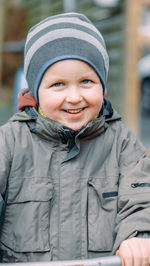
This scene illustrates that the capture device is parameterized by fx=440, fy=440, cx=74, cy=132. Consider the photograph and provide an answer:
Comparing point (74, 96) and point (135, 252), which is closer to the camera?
point (135, 252)

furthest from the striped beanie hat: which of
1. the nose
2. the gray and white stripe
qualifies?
the nose

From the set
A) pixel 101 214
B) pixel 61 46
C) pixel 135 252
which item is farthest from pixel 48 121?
pixel 135 252

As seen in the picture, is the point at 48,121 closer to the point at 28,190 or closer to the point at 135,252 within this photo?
the point at 28,190

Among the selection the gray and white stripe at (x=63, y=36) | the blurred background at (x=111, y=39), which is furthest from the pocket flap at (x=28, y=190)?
the blurred background at (x=111, y=39)


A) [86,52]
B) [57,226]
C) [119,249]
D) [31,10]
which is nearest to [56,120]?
[86,52]

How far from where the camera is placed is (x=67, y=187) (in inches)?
67.7

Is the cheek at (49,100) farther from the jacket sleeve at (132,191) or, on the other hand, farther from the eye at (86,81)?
the jacket sleeve at (132,191)

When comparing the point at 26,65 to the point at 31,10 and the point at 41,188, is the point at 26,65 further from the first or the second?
the point at 31,10

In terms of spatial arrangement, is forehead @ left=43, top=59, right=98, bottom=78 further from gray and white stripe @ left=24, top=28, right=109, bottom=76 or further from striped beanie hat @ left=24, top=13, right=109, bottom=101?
gray and white stripe @ left=24, top=28, right=109, bottom=76

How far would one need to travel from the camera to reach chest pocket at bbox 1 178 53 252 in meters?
1.67

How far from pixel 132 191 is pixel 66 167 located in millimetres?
274

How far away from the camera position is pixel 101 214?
1.73m

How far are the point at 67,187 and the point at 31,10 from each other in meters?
4.71

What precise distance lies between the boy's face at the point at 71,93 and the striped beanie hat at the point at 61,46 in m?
0.03
